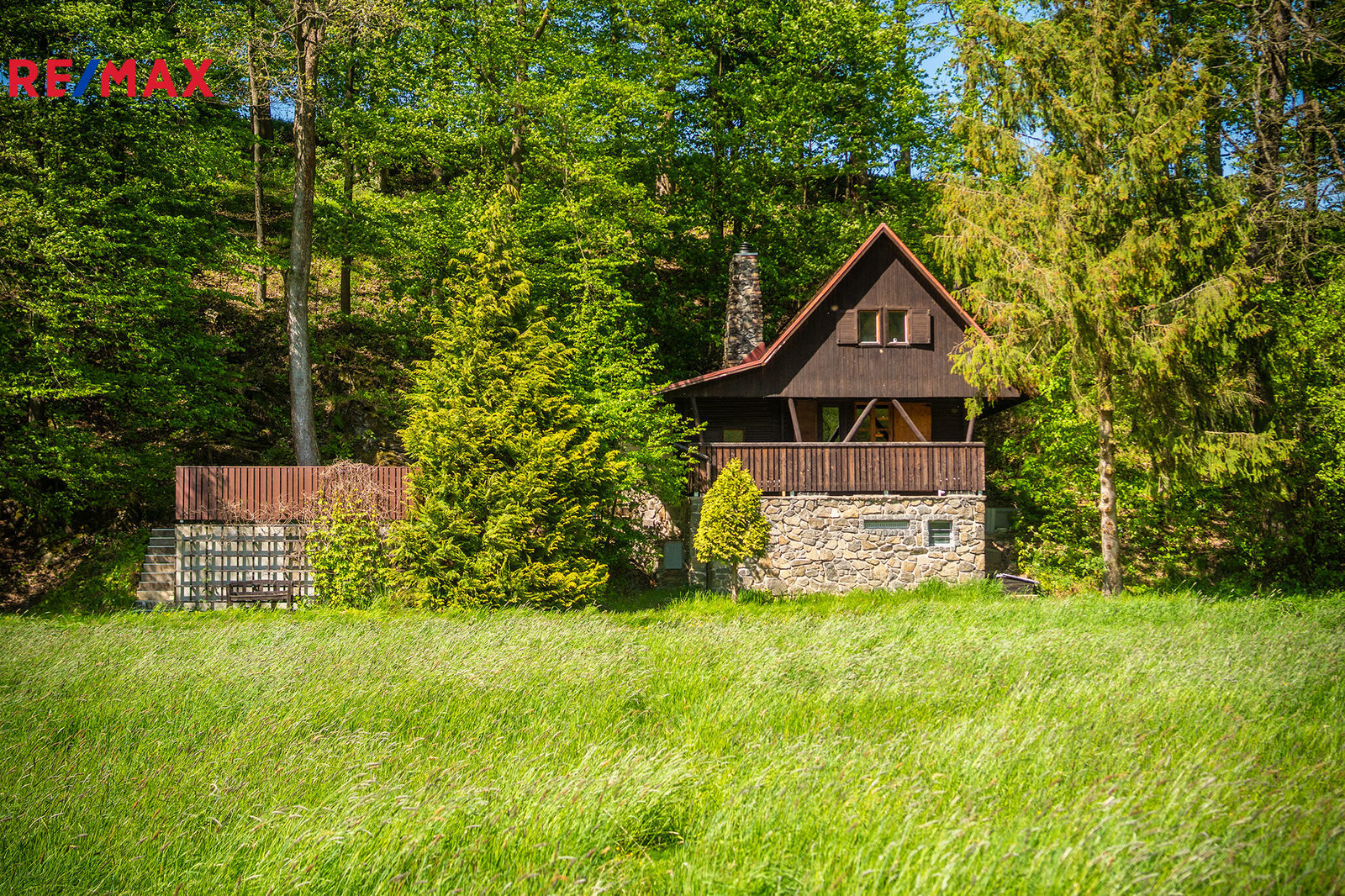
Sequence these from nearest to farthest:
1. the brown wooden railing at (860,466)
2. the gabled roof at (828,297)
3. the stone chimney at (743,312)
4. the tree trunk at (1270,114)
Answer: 1. the tree trunk at (1270,114)
2. the brown wooden railing at (860,466)
3. the gabled roof at (828,297)
4. the stone chimney at (743,312)

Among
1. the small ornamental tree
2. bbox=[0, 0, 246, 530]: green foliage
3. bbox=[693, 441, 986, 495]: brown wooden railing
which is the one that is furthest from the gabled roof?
bbox=[0, 0, 246, 530]: green foliage

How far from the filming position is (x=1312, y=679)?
7.41 metres

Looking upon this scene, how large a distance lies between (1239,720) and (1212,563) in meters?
12.9

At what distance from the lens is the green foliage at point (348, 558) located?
44.9 feet

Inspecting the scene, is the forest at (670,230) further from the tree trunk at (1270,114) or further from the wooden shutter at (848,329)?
the wooden shutter at (848,329)

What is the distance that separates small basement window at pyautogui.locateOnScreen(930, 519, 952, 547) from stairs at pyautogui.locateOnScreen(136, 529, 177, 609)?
48.9ft

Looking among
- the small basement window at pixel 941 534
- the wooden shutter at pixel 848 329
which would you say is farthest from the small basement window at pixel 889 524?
the wooden shutter at pixel 848 329

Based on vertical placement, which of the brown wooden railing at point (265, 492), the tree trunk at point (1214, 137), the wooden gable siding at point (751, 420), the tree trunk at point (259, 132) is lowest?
the brown wooden railing at point (265, 492)

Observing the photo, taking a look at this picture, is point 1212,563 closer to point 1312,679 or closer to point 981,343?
point 981,343

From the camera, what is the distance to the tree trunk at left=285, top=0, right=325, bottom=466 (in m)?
16.8

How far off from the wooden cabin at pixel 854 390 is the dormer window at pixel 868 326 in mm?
28

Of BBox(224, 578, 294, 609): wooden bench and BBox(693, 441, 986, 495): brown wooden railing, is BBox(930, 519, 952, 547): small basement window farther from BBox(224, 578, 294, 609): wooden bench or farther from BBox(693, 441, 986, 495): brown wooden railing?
BBox(224, 578, 294, 609): wooden bench

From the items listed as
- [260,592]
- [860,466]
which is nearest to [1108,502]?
[860,466]

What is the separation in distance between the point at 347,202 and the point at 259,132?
9508 mm
